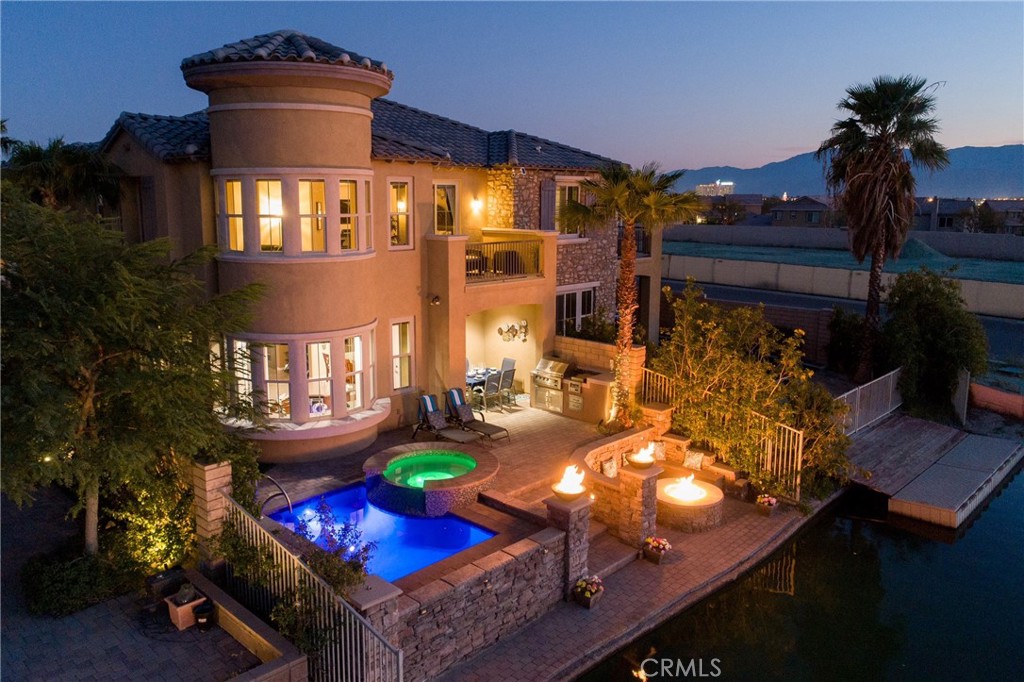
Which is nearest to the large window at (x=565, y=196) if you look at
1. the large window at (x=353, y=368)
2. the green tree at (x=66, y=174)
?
the large window at (x=353, y=368)

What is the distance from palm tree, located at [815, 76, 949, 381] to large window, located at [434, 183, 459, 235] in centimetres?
1042

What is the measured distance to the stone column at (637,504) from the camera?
507 inches

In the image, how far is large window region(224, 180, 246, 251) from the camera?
590 inches

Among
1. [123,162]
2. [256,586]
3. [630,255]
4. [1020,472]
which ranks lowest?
[1020,472]

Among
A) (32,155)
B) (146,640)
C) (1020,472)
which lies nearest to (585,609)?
(146,640)

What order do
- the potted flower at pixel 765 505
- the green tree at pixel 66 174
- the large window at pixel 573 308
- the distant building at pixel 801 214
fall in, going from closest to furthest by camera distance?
the potted flower at pixel 765 505
the green tree at pixel 66 174
the large window at pixel 573 308
the distant building at pixel 801 214

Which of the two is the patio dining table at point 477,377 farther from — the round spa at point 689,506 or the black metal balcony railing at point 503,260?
the round spa at point 689,506

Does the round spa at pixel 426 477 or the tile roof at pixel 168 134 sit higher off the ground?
the tile roof at pixel 168 134

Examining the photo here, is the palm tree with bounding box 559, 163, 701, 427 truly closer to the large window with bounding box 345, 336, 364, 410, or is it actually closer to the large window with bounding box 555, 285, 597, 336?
the large window with bounding box 555, 285, 597, 336

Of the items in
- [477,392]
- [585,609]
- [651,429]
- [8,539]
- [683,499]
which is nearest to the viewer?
[585,609]

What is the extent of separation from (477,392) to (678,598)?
8846mm

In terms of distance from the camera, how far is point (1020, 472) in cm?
1866

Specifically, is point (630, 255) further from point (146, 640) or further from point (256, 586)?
point (146, 640)

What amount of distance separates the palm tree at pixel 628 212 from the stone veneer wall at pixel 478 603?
665 centimetres
